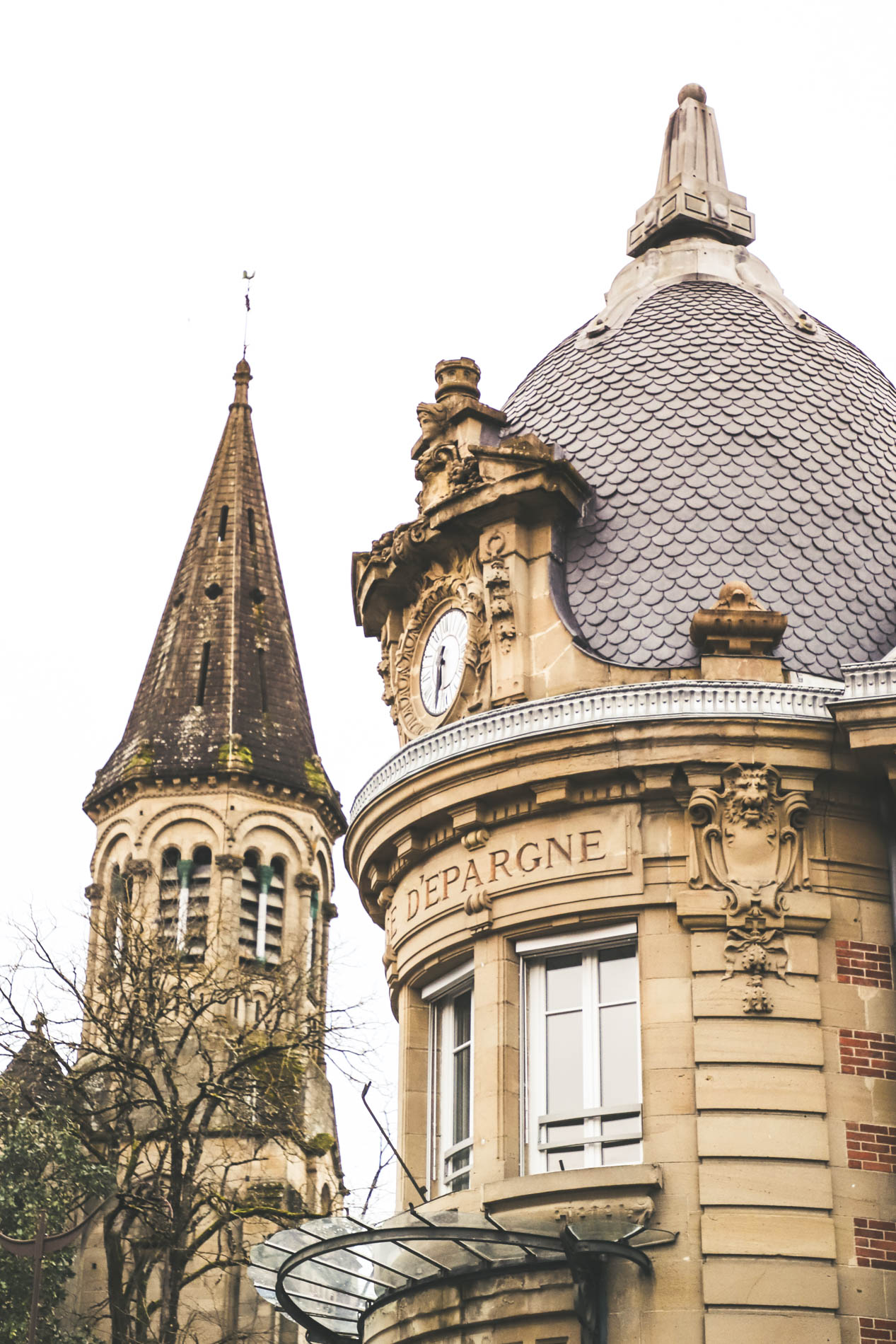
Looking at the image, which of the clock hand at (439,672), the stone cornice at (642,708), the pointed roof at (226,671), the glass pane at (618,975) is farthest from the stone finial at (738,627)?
the pointed roof at (226,671)

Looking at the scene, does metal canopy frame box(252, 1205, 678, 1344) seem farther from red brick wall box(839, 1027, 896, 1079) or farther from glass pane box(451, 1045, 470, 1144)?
red brick wall box(839, 1027, 896, 1079)

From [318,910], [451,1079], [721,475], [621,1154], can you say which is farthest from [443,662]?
[318,910]

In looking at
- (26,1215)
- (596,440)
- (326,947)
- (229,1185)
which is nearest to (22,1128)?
(26,1215)

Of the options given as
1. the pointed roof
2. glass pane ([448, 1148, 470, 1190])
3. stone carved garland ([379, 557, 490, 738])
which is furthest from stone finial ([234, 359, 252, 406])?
glass pane ([448, 1148, 470, 1190])

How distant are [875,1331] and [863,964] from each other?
3088 millimetres

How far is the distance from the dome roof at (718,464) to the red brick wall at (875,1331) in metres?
6.01

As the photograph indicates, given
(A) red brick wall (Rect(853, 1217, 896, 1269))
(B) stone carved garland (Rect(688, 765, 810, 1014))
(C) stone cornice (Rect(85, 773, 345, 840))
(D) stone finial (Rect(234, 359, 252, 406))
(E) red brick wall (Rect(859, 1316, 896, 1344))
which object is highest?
(D) stone finial (Rect(234, 359, 252, 406))

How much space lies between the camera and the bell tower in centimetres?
7088

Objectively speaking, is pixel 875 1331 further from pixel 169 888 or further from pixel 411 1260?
pixel 169 888

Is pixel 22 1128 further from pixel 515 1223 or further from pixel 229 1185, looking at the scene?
pixel 515 1223

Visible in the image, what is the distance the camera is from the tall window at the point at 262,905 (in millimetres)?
71375

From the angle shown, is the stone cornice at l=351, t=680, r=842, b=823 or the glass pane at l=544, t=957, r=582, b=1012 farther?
the glass pane at l=544, t=957, r=582, b=1012

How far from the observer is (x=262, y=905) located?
72.4m

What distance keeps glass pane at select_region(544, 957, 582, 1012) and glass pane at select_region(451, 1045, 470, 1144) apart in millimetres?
1356
